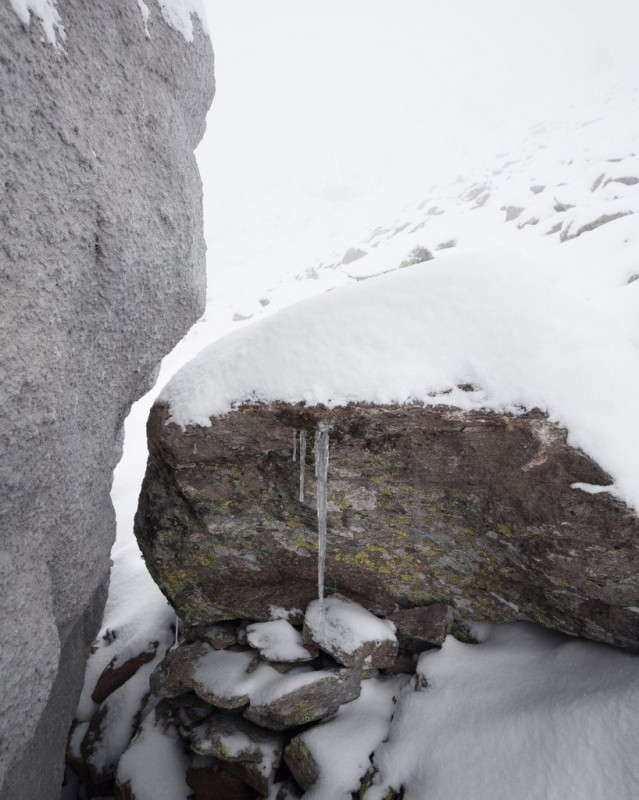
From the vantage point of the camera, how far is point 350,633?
463 centimetres

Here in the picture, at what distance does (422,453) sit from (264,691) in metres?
3.56

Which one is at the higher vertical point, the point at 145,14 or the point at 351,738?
the point at 145,14

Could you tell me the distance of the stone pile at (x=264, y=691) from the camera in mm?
4559

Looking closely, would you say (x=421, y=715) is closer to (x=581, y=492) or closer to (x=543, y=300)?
(x=581, y=492)

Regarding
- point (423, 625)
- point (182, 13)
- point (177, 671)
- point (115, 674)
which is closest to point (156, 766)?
point (177, 671)

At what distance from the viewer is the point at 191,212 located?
4.46 metres

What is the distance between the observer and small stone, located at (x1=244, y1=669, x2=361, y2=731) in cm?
449

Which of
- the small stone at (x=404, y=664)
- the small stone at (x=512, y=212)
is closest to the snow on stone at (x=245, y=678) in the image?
the small stone at (x=404, y=664)

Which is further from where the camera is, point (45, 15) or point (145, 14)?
point (145, 14)

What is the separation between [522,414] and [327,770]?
14.6 feet

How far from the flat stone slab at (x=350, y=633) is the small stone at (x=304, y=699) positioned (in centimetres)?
25

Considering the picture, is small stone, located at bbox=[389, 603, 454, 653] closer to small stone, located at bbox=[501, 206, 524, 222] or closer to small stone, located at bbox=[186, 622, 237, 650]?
small stone, located at bbox=[186, 622, 237, 650]

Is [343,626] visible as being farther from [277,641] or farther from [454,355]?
[454,355]

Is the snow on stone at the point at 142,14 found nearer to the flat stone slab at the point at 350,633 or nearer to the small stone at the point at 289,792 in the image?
the flat stone slab at the point at 350,633
